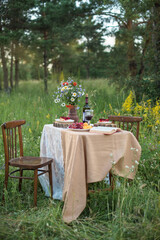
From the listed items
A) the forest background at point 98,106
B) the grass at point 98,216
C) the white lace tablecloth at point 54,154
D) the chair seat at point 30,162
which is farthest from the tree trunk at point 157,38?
the chair seat at point 30,162

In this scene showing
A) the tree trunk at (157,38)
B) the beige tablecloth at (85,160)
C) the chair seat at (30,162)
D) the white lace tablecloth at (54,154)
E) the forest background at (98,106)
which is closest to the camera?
the forest background at (98,106)

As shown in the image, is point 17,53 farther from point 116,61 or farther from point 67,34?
point 116,61

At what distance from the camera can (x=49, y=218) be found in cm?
258

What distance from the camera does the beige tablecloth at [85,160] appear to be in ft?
8.96

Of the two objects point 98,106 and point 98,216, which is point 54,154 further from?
point 98,106

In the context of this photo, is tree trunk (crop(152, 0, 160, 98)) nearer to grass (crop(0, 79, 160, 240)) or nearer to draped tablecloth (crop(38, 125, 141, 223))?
grass (crop(0, 79, 160, 240))

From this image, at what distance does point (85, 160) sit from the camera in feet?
9.30

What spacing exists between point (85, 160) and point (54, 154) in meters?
0.74

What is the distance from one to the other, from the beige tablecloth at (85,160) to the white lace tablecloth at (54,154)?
33 cm

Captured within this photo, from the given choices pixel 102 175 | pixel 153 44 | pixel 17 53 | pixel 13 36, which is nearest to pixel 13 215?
pixel 102 175

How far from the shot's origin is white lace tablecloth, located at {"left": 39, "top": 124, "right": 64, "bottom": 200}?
329 centimetres

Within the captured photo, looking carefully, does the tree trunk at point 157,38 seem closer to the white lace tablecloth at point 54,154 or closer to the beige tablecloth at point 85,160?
the white lace tablecloth at point 54,154

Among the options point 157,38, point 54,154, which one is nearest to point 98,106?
point 157,38

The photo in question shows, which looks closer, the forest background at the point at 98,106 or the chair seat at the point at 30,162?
the forest background at the point at 98,106
